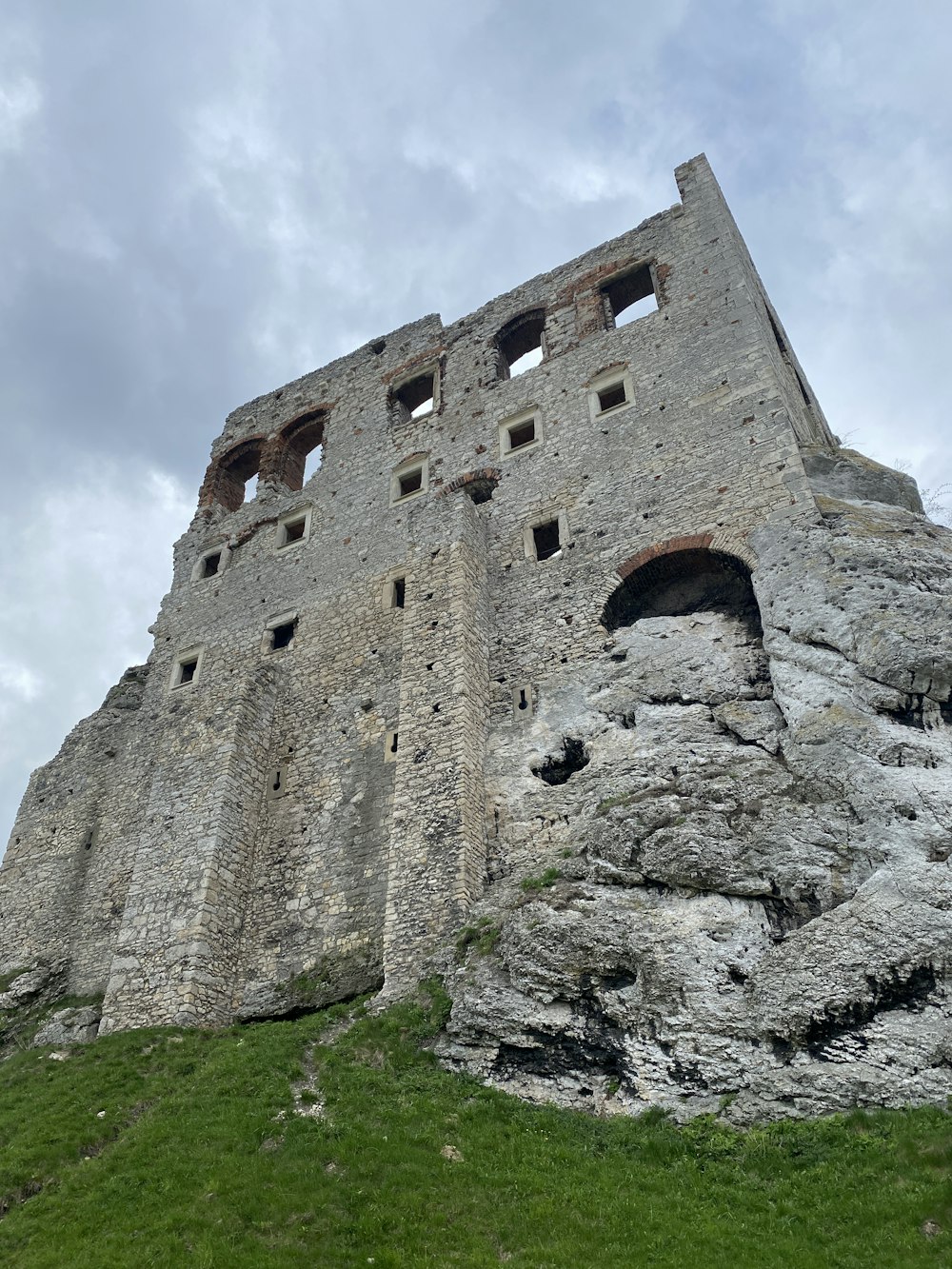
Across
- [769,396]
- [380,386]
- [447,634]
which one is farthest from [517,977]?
[380,386]

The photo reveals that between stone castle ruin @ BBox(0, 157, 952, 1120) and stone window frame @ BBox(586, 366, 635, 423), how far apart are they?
7cm

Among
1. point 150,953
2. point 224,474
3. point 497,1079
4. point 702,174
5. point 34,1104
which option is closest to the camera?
point 497,1079

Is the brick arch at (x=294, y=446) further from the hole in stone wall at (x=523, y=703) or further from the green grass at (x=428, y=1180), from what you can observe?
the green grass at (x=428, y=1180)

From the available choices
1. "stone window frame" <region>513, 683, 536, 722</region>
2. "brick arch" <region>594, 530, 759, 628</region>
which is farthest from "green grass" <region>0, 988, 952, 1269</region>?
"brick arch" <region>594, 530, 759, 628</region>

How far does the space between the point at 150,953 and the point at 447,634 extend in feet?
22.8

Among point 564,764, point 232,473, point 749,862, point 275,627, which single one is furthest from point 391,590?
point 749,862

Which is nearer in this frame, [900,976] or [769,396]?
[900,976]

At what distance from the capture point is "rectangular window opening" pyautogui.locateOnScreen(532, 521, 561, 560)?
17.5 metres

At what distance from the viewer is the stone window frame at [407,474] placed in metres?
20.5

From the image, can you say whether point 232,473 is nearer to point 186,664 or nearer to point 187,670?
point 186,664

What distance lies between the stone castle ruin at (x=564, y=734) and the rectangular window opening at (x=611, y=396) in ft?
0.15

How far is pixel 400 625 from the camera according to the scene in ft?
59.6

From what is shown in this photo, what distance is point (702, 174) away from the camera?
21.2 metres

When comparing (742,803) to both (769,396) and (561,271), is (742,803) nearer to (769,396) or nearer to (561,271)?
(769,396)
